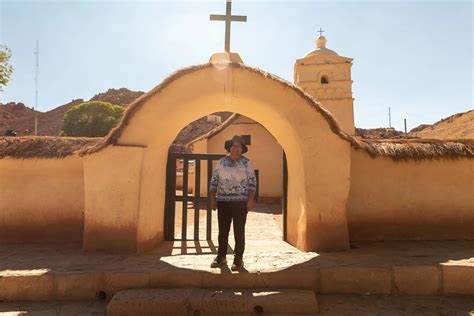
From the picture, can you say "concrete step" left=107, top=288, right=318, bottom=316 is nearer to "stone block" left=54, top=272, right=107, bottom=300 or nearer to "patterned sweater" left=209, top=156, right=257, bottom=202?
"stone block" left=54, top=272, right=107, bottom=300

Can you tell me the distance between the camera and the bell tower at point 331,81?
17266 millimetres

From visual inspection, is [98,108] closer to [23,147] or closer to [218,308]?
[23,147]

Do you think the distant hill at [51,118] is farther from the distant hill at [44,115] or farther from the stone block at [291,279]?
the stone block at [291,279]

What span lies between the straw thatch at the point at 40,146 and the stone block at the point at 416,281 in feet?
16.6

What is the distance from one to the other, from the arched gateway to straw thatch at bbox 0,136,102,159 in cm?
107

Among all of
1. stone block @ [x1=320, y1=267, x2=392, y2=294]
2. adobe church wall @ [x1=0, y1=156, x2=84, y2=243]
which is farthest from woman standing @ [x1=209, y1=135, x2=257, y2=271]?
adobe church wall @ [x1=0, y1=156, x2=84, y2=243]

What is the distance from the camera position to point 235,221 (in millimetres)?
3920

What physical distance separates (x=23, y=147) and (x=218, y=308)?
4.70 meters

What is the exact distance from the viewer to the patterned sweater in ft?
12.9

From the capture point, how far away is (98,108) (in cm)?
3434

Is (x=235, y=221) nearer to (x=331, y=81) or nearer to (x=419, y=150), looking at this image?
(x=419, y=150)

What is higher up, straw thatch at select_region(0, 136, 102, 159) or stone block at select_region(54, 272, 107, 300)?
straw thatch at select_region(0, 136, 102, 159)

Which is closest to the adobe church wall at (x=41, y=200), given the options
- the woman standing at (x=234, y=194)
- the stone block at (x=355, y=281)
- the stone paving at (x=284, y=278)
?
the stone paving at (x=284, y=278)

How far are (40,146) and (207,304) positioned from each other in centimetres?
440
